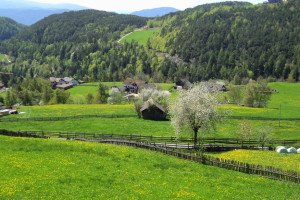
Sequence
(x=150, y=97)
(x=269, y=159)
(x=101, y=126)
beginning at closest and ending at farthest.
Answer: (x=269, y=159) < (x=101, y=126) < (x=150, y=97)

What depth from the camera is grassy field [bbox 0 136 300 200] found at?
78.0 feet

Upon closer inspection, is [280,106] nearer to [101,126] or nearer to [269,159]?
[269,159]

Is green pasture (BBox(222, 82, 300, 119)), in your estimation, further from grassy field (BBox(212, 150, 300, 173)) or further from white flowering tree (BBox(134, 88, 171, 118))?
grassy field (BBox(212, 150, 300, 173))

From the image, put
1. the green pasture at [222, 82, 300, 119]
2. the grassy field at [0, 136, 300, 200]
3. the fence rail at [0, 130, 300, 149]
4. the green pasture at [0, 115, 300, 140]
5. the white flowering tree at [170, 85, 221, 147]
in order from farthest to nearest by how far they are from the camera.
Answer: the green pasture at [222, 82, 300, 119]
the green pasture at [0, 115, 300, 140]
the fence rail at [0, 130, 300, 149]
the white flowering tree at [170, 85, 221, 147]
the grassy field at [0, 136, 300, 200]

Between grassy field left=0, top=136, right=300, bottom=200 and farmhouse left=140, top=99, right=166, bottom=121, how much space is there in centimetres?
4098

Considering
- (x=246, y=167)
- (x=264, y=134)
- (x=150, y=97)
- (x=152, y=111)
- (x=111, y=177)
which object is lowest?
(x=264, y=134)

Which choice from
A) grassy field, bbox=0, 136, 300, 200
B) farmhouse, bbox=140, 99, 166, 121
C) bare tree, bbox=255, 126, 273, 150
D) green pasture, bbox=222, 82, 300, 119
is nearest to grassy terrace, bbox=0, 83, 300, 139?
green pasture, bbox=222, 82, 300, 119

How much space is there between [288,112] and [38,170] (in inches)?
3475

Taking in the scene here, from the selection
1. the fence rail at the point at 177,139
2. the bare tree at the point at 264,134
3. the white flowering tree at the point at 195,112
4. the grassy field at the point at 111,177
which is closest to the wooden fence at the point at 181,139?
the fence rail at the point at 177,139

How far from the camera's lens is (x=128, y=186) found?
25703mm

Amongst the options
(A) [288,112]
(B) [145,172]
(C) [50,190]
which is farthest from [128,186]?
(A) [288,112]

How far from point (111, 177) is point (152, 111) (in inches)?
2016

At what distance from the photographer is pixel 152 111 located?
78.4m

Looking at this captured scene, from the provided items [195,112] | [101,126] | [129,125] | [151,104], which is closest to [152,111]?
[151,104]
